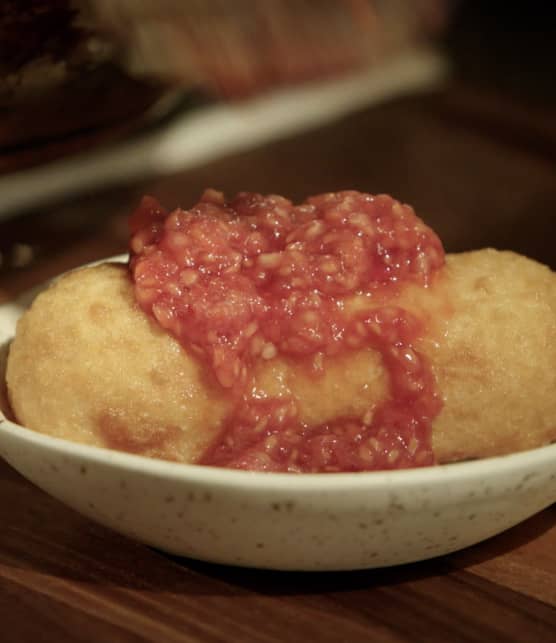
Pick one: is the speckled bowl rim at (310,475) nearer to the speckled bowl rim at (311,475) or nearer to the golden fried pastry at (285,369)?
the speckled bowl rim at (311,475)

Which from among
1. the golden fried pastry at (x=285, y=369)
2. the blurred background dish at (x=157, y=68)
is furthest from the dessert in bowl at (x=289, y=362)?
the blurred background dish at (x=157, y=68)

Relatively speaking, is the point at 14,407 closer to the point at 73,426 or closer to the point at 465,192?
the point at 73,426

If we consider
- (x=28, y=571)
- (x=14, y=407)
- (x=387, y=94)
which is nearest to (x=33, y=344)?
(x=14, y=407)

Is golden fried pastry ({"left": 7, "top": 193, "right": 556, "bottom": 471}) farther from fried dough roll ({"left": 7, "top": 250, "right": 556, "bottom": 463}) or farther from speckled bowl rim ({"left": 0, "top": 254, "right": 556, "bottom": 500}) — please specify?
speckled bowl rim ({"left": 0, "top": 254, "right": 556, "bottom": 500})

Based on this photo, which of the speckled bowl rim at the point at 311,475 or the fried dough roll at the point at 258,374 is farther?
the fried dough roll at the point at 258,374

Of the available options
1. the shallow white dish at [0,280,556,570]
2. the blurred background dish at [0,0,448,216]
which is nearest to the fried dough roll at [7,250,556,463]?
the shallow white dish at [0,280,556,570]

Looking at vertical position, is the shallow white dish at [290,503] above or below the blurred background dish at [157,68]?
below

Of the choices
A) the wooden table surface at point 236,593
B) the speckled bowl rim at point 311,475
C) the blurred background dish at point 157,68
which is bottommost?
the wooden table surface at point 236,593
